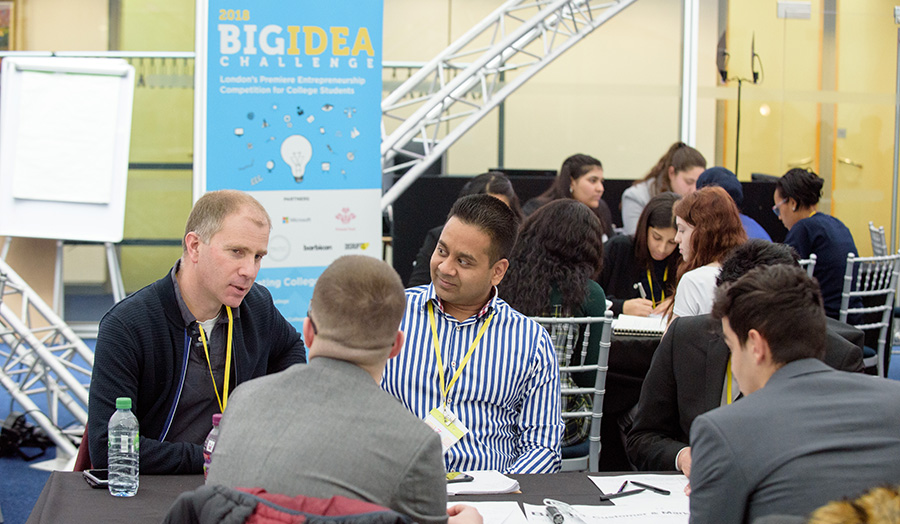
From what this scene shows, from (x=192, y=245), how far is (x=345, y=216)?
2.17 meters

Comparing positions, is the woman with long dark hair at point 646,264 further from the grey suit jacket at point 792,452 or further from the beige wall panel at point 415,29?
the beige wall panel at point 415,29

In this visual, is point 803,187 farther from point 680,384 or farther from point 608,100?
point 608,100

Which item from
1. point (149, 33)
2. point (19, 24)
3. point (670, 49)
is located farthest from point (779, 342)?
point (670, 49)

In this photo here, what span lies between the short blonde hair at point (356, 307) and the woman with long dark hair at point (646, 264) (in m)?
2.70

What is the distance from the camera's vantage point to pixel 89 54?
511 centimetres

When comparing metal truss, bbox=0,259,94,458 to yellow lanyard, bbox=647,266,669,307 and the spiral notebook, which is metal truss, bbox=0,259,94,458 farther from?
yellow lanyard, bbox=647,266,669,307

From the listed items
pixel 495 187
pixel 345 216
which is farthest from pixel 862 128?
pixel 345 216

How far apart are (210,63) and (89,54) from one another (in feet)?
5.01

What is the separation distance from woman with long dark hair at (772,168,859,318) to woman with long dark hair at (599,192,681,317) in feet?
3.87

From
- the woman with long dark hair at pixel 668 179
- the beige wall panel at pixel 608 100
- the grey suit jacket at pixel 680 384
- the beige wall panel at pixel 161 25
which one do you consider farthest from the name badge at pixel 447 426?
the beige wall panel at pixel 608 100

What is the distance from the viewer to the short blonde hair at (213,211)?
214 centimetres

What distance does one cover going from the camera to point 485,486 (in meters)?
1.87

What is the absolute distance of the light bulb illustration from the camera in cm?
418

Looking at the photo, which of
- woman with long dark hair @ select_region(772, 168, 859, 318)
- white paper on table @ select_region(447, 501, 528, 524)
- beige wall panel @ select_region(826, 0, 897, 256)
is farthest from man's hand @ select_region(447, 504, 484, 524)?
beige wall panel @ select_region(826, 0, 897, 256)
